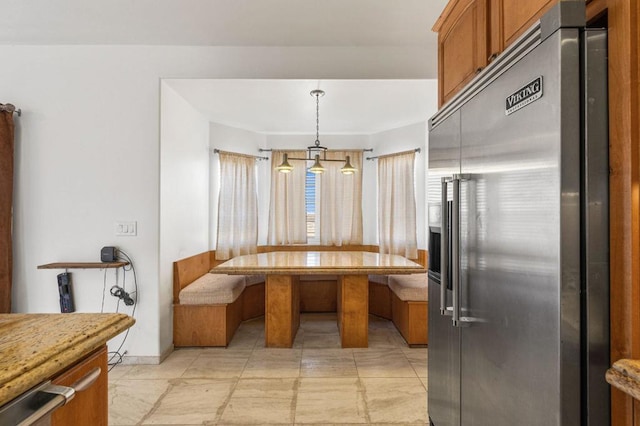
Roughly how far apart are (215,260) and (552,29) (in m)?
4.03

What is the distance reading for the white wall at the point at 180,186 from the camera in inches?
112

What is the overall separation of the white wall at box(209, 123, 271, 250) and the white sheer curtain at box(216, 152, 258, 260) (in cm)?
7

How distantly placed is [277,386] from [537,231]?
2132 millimetres

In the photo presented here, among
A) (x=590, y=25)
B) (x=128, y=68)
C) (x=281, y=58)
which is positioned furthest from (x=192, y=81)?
(x=590, y=25)

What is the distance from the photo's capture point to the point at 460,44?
5.23ft

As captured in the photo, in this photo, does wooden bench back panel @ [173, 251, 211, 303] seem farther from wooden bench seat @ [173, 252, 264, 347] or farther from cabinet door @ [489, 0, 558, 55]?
cabinet door @ [489, 0, 558, 55]

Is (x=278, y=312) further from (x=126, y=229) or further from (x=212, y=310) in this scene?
(x=126, y=229)

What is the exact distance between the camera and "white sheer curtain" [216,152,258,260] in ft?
14.1

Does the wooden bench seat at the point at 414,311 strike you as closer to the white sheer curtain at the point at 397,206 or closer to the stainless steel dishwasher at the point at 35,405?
the white sheer curtain at the point at 397,206

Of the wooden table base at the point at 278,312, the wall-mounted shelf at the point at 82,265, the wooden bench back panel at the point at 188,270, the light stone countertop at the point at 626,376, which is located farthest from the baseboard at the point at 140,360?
the light stone countertop at the point at 626,376

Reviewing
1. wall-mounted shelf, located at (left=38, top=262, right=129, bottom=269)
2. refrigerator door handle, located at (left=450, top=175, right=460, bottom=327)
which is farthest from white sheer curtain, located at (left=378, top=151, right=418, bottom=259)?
wall-mounted shelf, located at (left=38, top=262, right=129, bottom=269)

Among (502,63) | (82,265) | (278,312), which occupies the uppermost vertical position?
(502,63)

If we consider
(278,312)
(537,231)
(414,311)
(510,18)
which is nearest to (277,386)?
(278,312)

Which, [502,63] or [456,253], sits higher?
[502,63]
